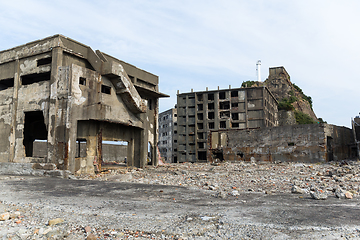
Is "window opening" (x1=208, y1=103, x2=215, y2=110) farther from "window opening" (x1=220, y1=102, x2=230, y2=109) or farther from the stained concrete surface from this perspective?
the stained concrete surface

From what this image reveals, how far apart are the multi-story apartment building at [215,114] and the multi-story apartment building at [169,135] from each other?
8.68 metres

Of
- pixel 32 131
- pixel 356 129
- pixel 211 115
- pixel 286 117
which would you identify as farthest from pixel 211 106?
A: pixel 32 131

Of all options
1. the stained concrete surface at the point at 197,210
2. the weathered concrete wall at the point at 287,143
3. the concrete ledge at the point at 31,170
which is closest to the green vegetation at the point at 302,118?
the weathered concrete wall at the point at 287,143

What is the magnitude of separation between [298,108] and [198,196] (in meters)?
66.8

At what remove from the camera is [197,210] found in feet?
18.9

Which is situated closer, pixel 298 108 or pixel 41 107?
pixel 41 107

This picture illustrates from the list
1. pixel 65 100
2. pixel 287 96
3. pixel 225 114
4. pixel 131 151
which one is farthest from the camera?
pixel 287 96

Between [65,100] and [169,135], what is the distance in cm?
5032

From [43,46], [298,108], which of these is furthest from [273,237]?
[298,108]

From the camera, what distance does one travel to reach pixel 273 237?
404 cm

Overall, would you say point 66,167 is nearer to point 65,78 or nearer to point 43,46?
point 65,78

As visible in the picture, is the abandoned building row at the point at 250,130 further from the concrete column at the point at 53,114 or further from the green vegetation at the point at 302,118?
the concrete column at the point at 53,114

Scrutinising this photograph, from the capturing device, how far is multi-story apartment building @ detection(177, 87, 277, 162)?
4884cm

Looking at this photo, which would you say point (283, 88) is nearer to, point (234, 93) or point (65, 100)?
point (234, 93)
